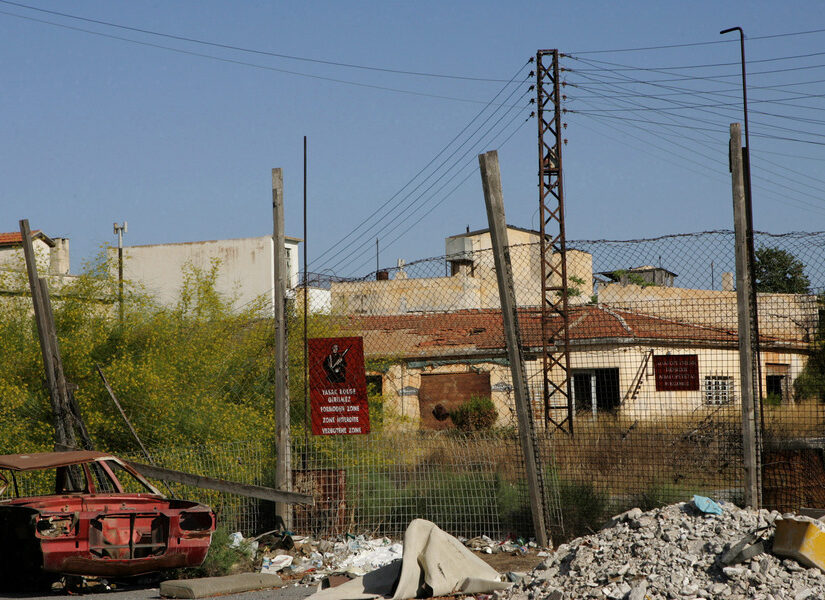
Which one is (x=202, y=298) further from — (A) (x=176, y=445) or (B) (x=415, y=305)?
(B) (x=415, y=305)

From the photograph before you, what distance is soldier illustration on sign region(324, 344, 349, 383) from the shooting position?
10.9 meters

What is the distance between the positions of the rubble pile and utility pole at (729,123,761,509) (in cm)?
92

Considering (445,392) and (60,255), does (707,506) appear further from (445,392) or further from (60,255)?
(60,255)

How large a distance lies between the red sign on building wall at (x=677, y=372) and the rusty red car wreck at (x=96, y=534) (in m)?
4.79

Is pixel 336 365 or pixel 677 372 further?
pixel 336 365

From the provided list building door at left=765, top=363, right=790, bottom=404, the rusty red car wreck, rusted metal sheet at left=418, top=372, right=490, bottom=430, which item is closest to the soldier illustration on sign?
the rusty red car wreck

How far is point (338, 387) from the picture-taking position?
10.9 metres

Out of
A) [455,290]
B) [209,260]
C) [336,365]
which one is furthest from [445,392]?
[209,260]

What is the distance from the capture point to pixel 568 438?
10586 millimetres

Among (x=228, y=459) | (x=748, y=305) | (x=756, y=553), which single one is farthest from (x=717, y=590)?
(x=228, y=459)

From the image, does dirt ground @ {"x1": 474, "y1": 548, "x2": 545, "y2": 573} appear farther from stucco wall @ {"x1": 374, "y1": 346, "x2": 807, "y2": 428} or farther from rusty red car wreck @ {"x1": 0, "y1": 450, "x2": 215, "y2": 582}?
rusty red car wreck @ {"x1": 0, "y1": 450, "x2": 215, "y2": 582}

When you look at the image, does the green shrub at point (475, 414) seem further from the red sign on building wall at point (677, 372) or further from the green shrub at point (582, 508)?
the red sign on building wall at point (677, 372)

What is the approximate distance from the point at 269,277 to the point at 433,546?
3710 centimetres

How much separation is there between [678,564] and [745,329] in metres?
2.74
